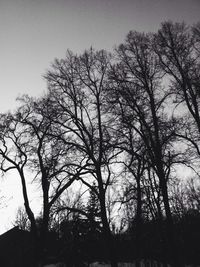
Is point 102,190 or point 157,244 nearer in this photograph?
point 102,190

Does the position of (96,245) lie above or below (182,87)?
below

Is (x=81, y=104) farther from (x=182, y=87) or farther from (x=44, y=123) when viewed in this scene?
(x=182, y=87)

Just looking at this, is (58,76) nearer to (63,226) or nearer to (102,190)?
(102,190)

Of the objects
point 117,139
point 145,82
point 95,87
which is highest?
point 95,87

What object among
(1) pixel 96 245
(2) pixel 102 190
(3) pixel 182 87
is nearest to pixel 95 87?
(3) pixel 182 87

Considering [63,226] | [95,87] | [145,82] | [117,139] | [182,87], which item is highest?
[95,87]

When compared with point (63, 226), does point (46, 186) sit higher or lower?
higher

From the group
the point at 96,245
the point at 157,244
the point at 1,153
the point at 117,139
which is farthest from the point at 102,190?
the point at 157,244

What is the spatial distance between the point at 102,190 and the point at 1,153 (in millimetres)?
8510

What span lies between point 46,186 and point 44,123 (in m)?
4.50

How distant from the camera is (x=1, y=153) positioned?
55.9 feet

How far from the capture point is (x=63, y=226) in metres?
17.8

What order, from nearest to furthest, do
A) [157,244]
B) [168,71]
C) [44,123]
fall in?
[168,71]
[44,123]
[157,244]

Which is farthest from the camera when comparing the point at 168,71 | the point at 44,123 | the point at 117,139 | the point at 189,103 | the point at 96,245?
the point at 96,245
